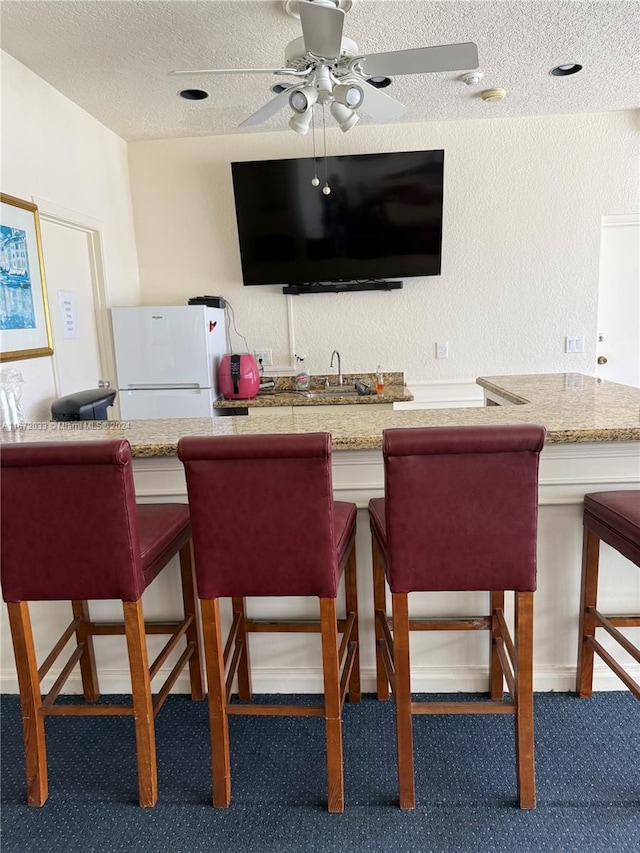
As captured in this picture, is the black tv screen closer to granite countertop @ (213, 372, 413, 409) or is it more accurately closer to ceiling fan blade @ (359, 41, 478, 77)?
granite countertop @ (213, 372, 413, 409)

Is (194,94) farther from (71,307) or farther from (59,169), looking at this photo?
(71,307)

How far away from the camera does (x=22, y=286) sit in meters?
2.59

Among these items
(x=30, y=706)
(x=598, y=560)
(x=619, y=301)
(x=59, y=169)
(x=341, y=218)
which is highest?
(x=59, y=169)

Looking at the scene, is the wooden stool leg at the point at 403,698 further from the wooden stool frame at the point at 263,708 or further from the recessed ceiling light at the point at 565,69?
the recessed ceiling light at the point at 565,69

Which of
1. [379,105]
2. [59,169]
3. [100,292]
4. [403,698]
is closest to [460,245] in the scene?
[379,105]

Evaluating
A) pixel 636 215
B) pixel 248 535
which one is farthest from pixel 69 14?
pixel 636 215

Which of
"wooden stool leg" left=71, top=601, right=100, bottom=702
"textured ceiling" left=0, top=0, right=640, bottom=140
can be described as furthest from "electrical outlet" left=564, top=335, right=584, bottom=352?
"wooden stool leg" left=71, top=601, right=100, bottom=702

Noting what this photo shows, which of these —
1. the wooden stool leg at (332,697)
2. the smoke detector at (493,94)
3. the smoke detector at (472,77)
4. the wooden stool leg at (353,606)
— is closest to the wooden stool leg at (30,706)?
the wooden stool leg at (332,697)

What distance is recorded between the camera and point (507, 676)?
1.56m

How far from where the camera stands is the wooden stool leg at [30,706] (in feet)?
5.03

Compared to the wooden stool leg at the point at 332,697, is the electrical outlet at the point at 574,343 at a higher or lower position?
higher

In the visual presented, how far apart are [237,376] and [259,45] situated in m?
1.82

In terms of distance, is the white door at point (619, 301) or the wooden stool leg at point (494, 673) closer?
the wooden stool leg at point (494, 673)

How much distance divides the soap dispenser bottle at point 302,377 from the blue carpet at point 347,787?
7.73 ft
